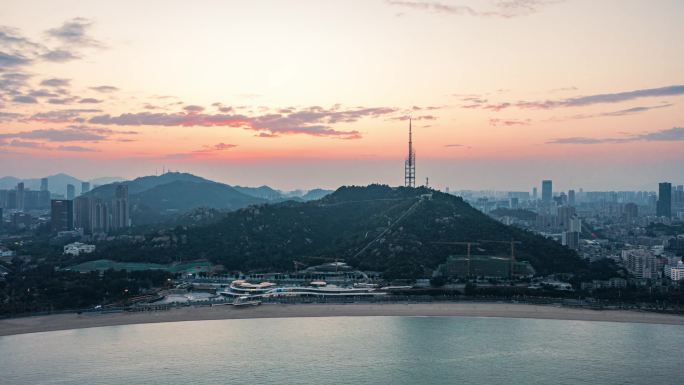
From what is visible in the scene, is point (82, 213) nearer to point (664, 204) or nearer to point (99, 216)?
point (99, 216)

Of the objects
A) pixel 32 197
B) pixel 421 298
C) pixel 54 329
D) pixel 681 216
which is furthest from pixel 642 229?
pixel 32 197

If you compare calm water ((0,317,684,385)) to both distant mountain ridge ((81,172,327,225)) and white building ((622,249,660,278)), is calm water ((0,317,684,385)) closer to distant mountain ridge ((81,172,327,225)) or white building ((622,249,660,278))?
white building ((622,249,660,278))

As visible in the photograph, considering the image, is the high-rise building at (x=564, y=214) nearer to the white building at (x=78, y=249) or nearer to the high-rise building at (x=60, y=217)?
the white building at (x=78, y=249)

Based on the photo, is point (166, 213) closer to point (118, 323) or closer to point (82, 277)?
point (82, 277)

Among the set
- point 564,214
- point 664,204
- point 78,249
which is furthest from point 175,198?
point 664,204

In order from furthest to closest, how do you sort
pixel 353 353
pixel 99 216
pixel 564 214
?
pixel 564 214 < pixel 99 216 < pixel 353 353

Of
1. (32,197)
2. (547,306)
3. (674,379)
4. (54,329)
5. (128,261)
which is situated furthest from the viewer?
(32,197)

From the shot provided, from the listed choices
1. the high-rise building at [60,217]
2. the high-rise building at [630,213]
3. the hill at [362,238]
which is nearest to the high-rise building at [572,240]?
the hill at [362,238]
